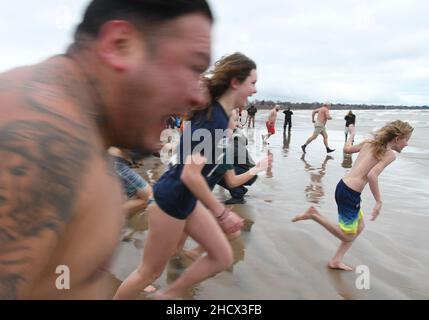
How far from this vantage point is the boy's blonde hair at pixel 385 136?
4531mm

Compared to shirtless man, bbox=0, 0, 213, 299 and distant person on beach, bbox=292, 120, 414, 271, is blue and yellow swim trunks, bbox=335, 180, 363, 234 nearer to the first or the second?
distant person on beach, bbox=292, 120, 414, 271

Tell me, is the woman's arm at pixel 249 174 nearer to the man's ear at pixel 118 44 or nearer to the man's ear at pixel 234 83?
the man's ear at pixel 234 83

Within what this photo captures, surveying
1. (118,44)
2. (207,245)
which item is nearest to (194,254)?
A: (207,245)

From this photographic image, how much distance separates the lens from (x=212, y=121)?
110 inches

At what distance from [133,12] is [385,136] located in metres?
4.24

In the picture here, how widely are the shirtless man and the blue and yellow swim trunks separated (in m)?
3.50

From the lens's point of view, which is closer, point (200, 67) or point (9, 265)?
point (9, 265)

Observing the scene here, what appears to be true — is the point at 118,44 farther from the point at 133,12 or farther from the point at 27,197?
the point at 27,197

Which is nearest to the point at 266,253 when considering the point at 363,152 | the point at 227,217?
the point at 363,152

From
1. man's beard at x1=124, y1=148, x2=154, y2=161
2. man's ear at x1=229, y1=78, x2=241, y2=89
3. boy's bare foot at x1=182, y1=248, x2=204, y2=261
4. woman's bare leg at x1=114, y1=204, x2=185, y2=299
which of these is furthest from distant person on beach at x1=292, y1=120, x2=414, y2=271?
man's beard at x1=124, y1=148, x2=154, y2=161

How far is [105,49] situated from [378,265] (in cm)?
420

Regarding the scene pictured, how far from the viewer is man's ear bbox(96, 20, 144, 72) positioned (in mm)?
1042
